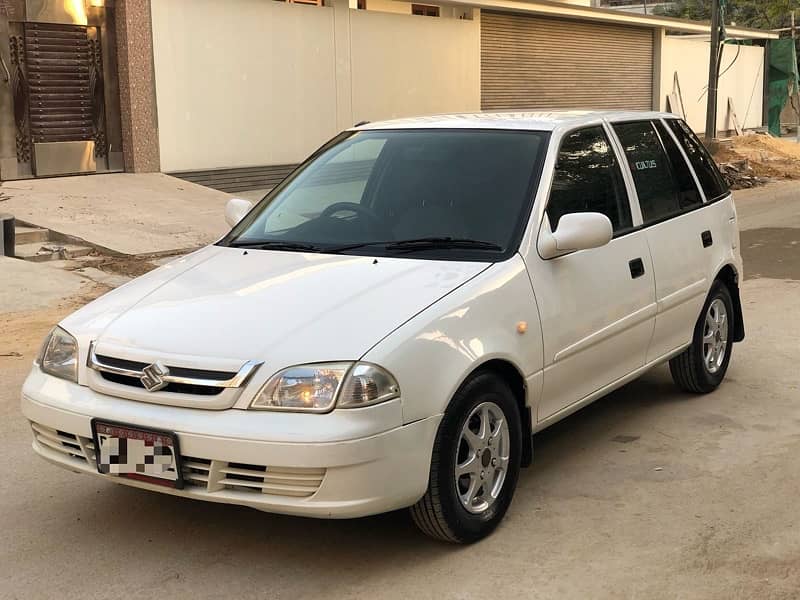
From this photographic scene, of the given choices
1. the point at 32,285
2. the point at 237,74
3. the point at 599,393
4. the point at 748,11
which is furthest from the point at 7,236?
the point at 748,11

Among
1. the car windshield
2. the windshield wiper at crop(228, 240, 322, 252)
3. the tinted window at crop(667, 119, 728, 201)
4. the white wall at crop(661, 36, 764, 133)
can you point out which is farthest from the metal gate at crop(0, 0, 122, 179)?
the white wall at crop(661, 36, 764, 133)

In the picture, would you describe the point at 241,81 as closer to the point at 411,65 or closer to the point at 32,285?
the point at 411,65

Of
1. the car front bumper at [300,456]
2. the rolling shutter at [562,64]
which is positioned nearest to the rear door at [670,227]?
the car front bumper at [300,456]

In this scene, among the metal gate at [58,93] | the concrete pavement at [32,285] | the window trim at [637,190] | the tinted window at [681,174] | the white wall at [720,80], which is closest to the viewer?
the window trim at [637,190]

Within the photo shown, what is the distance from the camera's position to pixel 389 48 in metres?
19.4

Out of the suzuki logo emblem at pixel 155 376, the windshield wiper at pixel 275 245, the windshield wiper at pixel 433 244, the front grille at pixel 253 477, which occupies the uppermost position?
the windshield wiper at pixel 433 244

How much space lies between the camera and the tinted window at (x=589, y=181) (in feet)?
15.1

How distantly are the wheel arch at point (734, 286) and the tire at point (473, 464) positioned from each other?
2.48 m

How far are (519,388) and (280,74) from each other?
13.9m

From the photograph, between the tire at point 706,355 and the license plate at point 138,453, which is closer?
the license plate at point 138,453

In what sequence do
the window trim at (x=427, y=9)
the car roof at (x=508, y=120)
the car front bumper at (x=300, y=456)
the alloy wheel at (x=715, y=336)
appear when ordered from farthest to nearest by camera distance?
the window trim at (x=427, y=9) → the alloy wheel at (x=715, y=336) → the car roof at (x=508, y=120) → the car front bumper at (x=300, y=456)

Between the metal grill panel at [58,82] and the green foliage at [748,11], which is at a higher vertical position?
the green foliage at [748,11]

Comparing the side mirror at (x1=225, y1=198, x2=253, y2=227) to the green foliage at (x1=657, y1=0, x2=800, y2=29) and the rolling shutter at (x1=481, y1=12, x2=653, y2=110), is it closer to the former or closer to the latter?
the rolling shutter at (x1=481, y1=12, x2=653, y2=110)

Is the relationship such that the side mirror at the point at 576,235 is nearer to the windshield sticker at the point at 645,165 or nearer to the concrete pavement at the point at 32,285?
the windshield sticker at the point at 645,165
